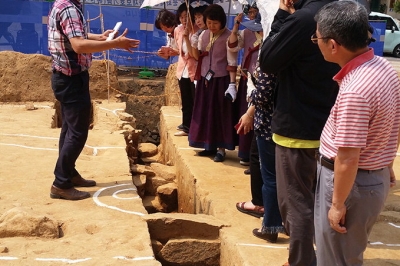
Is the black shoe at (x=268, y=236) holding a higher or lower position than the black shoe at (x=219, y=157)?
higher

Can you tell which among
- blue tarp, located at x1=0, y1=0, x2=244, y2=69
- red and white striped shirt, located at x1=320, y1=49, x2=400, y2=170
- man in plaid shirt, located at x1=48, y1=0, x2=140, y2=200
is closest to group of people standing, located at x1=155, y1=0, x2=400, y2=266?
red and white striped shirt, located at x1=320, y1=49, x2=400, y2=170

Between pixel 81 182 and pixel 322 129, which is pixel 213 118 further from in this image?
pixel 322 129

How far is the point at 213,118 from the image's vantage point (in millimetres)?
6379

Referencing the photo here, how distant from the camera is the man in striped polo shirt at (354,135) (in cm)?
248

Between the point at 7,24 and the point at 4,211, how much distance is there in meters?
10.6

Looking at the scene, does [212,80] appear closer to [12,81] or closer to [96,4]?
[12,81]

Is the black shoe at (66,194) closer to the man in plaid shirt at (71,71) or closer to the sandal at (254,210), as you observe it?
the man in plaid shirt at (71,71)

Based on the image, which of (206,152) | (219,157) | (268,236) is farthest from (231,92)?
(268,236)

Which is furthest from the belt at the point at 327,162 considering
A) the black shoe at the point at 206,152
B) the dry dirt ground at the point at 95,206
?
the black shoe at the point at 206,152

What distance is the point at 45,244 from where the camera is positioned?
3957 mm

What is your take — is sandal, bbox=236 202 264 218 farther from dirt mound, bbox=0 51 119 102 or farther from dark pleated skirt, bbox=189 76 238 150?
dirt mound, bbox=0 51 119 102

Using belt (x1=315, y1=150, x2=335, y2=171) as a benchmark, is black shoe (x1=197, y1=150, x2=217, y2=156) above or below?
below

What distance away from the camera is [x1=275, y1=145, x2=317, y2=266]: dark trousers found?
326cm

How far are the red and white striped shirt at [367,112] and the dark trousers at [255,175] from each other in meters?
1.57
